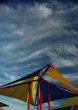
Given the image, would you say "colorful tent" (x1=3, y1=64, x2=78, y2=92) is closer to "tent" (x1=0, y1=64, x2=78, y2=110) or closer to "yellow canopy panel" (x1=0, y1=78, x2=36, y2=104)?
"tent" (x1=0, y1=64, x2=78, y2=110)

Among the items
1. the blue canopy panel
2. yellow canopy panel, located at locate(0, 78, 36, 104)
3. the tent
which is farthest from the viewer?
yellow canopy panel, located at locate(0, 78, 36, 104)

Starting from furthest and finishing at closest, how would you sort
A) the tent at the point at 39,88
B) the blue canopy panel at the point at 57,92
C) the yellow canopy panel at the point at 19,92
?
1. the yellow canopy panel at the point at 19,92
2. the blue canopy panel at the point at 57,92
3. the tent at the point at 39,88

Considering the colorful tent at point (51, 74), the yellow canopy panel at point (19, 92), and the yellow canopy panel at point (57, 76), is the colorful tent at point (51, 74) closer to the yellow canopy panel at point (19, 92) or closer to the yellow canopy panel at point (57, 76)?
the yellow canopy panel at point (57, 76)

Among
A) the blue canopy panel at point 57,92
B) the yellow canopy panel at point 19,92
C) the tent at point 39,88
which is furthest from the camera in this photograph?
the yellow canopy panel at point 19,92

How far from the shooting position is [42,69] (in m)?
13.7

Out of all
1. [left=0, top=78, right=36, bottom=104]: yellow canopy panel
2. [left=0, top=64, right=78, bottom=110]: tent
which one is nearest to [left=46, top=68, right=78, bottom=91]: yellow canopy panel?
[left=0, top=64, right=78, bottom=110]: tent

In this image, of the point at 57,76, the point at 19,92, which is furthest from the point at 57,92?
the point at 19,92

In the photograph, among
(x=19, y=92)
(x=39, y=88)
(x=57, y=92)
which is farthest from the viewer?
(x=19, y=92)

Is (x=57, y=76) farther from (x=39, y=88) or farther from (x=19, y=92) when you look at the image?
(x=19, y=92)

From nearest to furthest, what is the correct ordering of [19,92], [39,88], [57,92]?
[39,88], [57,92], [19,92]

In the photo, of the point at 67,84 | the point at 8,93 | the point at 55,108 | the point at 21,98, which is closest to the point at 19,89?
the point at 8,93

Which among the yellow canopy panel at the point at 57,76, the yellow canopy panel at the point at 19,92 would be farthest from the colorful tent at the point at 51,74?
the yellow canopy panel at the point at 19,92

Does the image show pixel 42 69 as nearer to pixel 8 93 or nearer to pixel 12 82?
pixel 12 82

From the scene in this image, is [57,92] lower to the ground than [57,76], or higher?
lower
